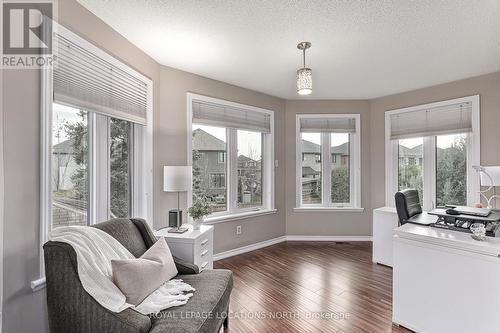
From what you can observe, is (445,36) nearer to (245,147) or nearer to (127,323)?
(245,147)

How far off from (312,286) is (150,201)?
1992 millimetres

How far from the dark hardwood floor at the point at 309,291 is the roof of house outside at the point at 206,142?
1.58 m

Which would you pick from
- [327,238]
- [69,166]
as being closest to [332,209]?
[327,238]

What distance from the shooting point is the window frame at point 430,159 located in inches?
128

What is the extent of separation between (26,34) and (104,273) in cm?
150

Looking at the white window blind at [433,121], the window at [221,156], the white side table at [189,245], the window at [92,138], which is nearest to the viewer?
the window at [92,138]

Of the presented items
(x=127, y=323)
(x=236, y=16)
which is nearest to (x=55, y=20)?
(x=236, y=16)

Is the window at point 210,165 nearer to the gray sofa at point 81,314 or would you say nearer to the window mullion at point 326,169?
the window mullion at point 326,169

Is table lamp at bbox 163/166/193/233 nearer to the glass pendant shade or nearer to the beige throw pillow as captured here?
the beige throw pillow

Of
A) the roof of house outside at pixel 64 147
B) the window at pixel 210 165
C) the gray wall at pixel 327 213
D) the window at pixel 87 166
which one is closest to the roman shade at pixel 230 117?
the window at pixel 210 165

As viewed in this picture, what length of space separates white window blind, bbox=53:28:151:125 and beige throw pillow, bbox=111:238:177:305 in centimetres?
121

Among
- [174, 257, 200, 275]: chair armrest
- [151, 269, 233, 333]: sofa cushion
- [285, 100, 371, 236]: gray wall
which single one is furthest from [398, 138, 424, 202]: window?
[174, 257, 200, 275]: chair armrest

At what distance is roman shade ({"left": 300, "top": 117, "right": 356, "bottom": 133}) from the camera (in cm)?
430

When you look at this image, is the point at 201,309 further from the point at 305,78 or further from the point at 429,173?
the point at 429,173
